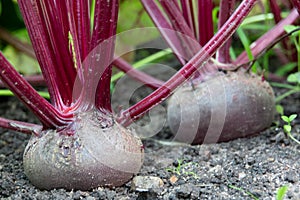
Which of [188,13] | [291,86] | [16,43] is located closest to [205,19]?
[188,13]

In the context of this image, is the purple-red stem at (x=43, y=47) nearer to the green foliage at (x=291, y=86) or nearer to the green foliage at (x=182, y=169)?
the green foliage at (x=182, y=169)

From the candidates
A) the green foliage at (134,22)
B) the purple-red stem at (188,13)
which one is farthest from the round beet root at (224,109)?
the green foliage at (134,22)

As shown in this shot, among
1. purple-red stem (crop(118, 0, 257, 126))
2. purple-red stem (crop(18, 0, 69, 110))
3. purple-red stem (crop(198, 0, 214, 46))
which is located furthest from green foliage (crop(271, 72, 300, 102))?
purple-red stem (crop(18, 0, 69, 110))

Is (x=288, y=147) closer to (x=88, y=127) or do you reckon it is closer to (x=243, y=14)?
(x=243, y=14)

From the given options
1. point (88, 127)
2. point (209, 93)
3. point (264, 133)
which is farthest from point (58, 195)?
point (264, 133)

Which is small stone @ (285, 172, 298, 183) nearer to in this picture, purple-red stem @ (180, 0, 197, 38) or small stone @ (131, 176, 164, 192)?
small stone @ (131, 176, 164, 192)

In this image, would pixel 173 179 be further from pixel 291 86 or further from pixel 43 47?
pixel 291 86
